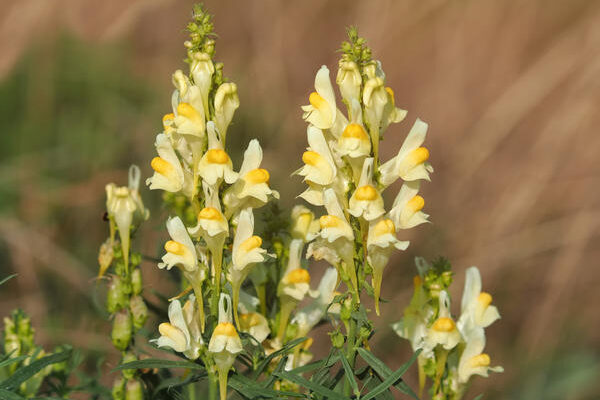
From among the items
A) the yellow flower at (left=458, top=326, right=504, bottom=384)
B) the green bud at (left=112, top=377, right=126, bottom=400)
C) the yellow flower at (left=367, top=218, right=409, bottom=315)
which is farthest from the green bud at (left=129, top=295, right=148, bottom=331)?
the yellow flower at (left=458, top=326, right=504, bottom=384)

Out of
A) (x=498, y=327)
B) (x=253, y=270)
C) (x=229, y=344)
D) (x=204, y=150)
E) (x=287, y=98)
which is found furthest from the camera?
(x=287, y=98)

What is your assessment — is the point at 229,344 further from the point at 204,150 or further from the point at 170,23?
the point at 170,23

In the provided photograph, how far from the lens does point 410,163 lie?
1.47 m

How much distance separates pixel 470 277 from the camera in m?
1.69

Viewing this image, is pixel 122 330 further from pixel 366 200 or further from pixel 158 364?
pixel 366 200

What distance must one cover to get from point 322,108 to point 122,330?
1.93ft

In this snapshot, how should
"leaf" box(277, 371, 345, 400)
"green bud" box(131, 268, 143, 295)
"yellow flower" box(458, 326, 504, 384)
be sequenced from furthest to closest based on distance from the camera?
"green bud" box(131, 268, 143, 295) < "yellow flower" box(458, 326, 504, 384) < "leaf" box(277, 371, 345, 400)

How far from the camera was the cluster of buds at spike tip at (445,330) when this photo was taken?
1.51 meters

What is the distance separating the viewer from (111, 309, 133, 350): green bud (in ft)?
5.35

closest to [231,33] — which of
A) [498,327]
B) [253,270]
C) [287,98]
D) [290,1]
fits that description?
[290,1]

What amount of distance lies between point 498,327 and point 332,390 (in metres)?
2.39

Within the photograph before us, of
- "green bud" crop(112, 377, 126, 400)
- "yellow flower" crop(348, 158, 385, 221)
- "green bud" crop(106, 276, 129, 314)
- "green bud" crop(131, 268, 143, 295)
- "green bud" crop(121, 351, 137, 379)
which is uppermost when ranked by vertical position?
"yellow flower" crop(348, 158, 385, 221)

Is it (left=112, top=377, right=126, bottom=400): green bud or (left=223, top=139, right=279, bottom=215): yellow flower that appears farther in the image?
(left=112, top=377, right=126, bottom=400): green bud

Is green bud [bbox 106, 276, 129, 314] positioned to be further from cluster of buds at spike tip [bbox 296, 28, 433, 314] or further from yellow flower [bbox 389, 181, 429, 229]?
yellow flower [bbox 389, 181, 429, 229]
